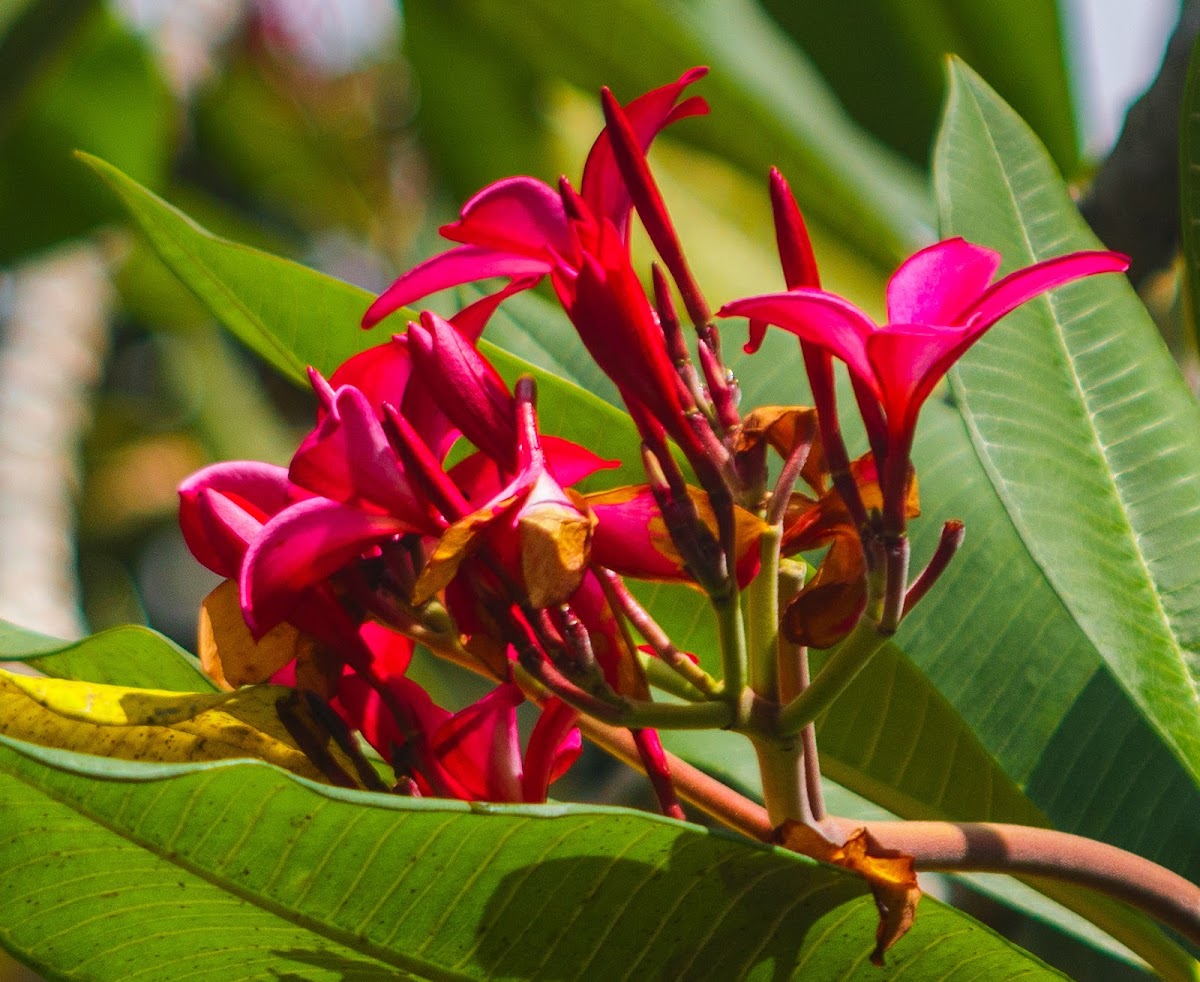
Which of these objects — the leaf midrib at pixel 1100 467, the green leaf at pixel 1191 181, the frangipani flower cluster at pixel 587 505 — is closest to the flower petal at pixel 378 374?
the frangipani flower cluster at pixel 587 505

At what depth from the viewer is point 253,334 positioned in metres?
0.85

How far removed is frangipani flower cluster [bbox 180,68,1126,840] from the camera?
1.80 feet

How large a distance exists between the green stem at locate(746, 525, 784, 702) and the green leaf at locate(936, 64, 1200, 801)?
0.24 meters

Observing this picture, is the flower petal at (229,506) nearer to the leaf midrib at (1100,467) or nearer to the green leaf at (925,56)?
the leaf midrib at (1100,467)

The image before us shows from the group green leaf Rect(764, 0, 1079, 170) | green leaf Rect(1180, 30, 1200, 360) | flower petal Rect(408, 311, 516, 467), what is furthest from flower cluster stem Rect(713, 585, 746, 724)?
green leaf Rect(764, 0, 1079, 170)

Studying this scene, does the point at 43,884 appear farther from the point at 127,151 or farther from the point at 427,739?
the point at 127,151

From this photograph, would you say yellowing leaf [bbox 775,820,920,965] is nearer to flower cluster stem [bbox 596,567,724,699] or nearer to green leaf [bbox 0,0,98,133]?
flower cluster stem [bbox 596,567,724,699]

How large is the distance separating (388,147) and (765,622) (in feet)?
9.56

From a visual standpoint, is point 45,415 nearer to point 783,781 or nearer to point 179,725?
point 179,725

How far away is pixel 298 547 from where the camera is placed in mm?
576

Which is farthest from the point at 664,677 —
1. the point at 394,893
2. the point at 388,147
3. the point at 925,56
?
the point at 388,147

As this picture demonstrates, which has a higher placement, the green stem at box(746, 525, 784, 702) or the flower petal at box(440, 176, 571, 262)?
the flower petal at box(440, 176, 571, 262)

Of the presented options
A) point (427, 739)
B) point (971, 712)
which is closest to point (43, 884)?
point (427, 739)

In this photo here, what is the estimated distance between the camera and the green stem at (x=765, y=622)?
0.57 metres
